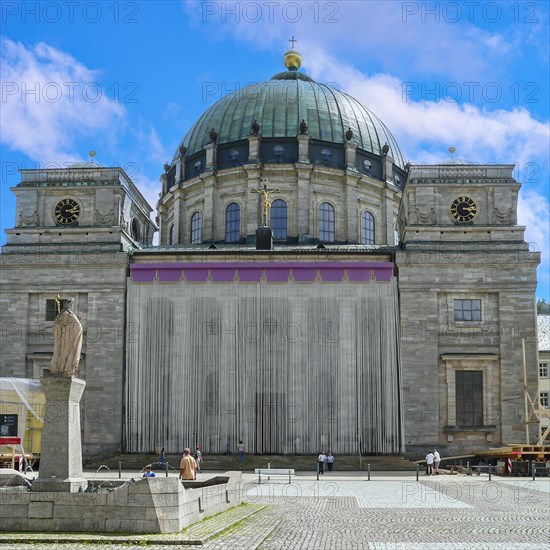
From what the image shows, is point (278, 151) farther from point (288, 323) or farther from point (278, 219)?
point (288, 323)

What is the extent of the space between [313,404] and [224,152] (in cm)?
2151

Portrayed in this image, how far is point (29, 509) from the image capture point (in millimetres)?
18906

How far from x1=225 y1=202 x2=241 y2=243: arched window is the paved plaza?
94.4 feet

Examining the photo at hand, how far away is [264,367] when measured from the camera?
53875mm

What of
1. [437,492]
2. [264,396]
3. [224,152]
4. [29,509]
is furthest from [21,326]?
[29,509]

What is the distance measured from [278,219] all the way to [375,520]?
42019 mm

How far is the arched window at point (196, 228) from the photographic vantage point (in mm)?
65312

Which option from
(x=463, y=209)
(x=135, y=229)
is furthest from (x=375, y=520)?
(x=135, y=229)

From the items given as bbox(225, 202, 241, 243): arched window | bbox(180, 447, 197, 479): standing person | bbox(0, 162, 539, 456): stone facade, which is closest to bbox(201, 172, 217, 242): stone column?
bbox(225, 202, 241, 243): arched window

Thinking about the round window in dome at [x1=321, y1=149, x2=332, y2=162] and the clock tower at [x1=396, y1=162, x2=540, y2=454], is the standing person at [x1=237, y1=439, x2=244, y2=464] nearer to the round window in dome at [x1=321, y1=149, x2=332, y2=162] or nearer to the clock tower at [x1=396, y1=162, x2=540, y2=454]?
the clock tower at [x1=396, y1=162, x2=540, y2=454]

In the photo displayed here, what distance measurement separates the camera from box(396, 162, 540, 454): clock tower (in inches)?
2072

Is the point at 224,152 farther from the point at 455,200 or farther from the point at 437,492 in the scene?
the point at 437,492

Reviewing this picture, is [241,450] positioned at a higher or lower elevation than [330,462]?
higher

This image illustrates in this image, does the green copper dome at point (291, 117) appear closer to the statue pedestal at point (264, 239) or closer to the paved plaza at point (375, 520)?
the statue pedestal at point (264, 239)
